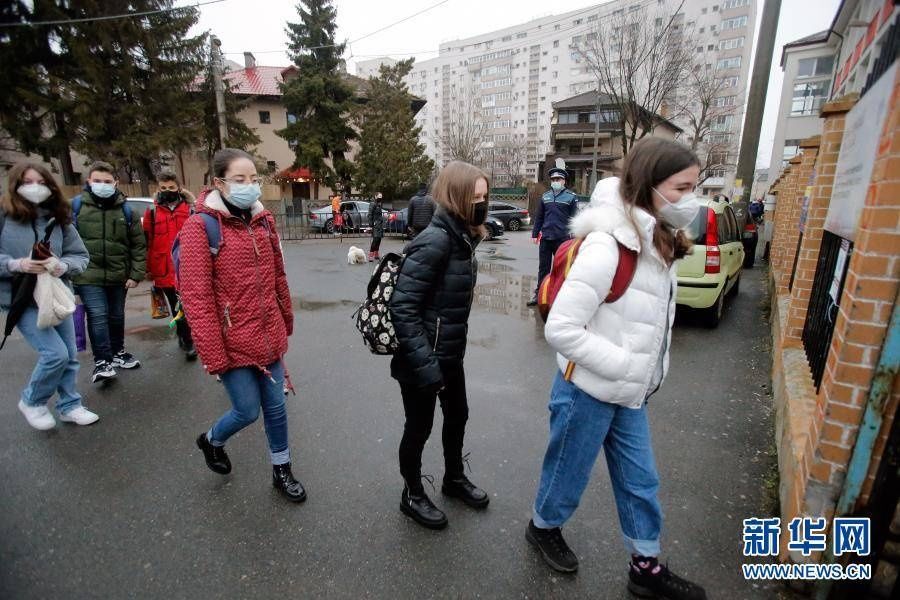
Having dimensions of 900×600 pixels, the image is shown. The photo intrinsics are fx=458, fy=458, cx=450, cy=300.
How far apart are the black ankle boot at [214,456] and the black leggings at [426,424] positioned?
3.90ft

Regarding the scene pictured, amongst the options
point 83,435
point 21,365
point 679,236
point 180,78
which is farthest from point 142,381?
point 180,78

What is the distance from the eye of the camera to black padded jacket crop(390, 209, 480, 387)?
6.73 feet

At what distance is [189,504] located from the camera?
2.65m

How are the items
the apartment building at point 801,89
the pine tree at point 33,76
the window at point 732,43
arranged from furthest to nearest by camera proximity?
the window at point 732,43 → the apartment building at point 801,89 → the pine tree at point 33,76

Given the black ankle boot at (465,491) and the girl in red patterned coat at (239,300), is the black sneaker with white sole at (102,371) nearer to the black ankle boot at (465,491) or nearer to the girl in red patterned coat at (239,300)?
the girl in red patterned coat at (239,300)

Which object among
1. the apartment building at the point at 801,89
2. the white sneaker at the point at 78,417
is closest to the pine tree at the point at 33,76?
the white sneaker at the point at 78,417

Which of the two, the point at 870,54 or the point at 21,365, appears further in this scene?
the point at 870,54

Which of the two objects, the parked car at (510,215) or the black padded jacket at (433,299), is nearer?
the black padded jacket at (433,299)

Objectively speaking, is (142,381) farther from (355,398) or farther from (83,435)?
(355,398)

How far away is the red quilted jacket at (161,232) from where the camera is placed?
4695 millimetres

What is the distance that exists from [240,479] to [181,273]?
1.39 meters

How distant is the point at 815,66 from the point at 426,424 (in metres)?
40.4

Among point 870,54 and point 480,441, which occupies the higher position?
point 870,54

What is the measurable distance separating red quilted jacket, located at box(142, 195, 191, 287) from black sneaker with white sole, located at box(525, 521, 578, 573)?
14.0 feet
